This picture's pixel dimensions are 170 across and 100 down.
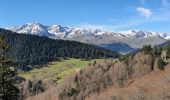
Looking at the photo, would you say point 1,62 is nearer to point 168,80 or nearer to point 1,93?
point 1,93

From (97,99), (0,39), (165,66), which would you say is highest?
(0,39)

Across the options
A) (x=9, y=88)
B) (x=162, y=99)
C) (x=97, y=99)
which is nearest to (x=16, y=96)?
(x=9, y=88)

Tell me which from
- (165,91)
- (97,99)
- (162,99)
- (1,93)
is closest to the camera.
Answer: (1,93)

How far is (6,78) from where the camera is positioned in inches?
1737

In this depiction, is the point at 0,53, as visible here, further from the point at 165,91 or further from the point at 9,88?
the point at 165,91

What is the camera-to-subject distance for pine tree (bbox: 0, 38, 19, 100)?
144ft

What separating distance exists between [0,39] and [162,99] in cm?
2301

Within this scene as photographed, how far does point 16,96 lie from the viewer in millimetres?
44656

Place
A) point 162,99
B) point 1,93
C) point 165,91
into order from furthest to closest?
point 165,91 → point 162,99 → point 1,93

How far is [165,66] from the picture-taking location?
196 metres

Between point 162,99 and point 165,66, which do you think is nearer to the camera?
point 162,99

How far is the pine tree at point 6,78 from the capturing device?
43844 mm

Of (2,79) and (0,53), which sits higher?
(0,53)

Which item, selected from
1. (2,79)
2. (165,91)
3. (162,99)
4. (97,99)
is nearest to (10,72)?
(2,79)
